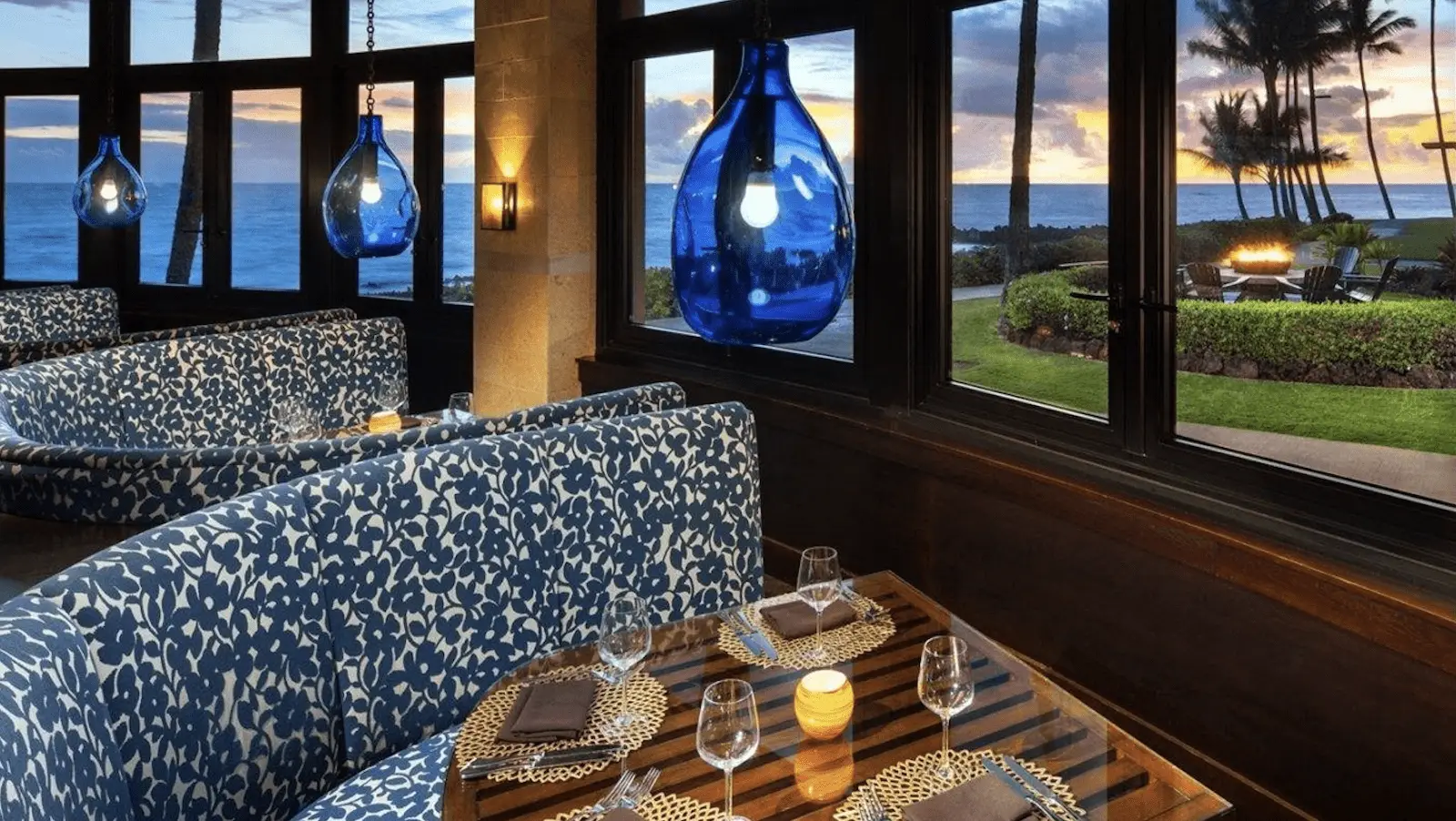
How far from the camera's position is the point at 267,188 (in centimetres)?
630

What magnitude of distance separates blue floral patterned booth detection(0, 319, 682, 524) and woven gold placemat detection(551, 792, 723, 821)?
1.31 metres

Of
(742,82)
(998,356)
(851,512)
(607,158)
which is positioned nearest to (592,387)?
(607,158)

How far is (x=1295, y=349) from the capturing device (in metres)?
2.50

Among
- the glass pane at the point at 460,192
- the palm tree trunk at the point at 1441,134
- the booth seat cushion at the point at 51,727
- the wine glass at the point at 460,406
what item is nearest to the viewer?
the booth seat cushion at the point at 51,727

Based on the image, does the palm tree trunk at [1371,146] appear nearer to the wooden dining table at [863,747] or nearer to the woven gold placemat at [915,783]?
the wooden dining table at [863,747]

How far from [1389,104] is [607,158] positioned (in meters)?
3.19

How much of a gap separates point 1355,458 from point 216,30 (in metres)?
6.57

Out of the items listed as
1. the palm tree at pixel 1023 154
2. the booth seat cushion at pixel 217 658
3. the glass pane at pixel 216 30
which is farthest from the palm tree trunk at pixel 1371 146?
the glass pane at pixel 216 30

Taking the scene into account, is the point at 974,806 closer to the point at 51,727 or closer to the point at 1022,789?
the point at 1022,789

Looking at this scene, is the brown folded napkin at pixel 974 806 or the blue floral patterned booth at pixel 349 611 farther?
the blue floral patterned booth at pixel 349 611

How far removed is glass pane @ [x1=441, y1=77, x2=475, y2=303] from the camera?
5559 mm

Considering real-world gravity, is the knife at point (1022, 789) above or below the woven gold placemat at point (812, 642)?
below

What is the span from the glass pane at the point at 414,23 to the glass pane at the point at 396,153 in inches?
10.3

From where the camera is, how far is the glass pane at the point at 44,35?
21.9 ft
